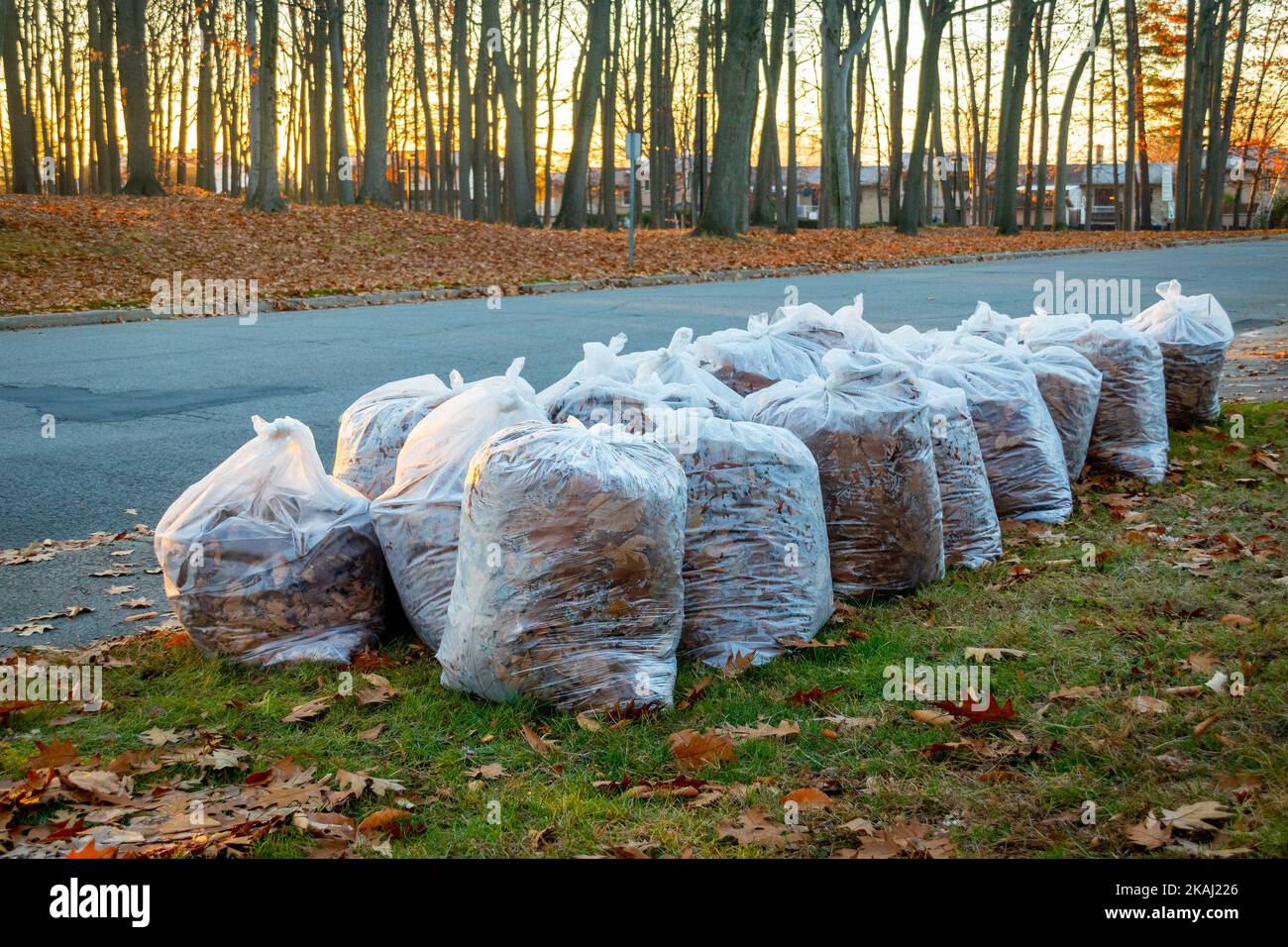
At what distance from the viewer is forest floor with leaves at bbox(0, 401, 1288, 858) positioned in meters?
2.74

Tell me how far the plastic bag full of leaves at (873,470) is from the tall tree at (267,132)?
21590 mm

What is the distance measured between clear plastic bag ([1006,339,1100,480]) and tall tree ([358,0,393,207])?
2327 cm

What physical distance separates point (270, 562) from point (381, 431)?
88cm

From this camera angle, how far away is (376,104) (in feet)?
88.8

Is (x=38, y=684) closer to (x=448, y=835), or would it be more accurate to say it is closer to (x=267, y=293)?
(x=448, y=835)

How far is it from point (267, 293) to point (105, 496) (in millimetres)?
10276

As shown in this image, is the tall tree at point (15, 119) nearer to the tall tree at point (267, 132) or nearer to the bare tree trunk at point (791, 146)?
the tall tree at point (267, 132)

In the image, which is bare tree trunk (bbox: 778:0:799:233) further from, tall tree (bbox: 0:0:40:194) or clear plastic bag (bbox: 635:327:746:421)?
clear plastic bag (bbox: 635:327:746:421)

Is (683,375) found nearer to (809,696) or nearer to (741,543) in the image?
(741,543)

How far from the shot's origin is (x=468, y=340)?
11805mm

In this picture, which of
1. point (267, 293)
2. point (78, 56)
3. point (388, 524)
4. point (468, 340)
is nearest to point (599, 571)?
point (388, 524)

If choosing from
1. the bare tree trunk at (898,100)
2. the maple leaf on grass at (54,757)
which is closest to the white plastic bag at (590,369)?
the maple leaf on grass at (54,757)

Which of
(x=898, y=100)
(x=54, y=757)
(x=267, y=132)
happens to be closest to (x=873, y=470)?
(x=54, y=757)

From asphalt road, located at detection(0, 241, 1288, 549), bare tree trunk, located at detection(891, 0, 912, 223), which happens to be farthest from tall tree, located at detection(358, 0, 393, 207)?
bare tree trunk, located at detection(891, 0, 912, 223)
